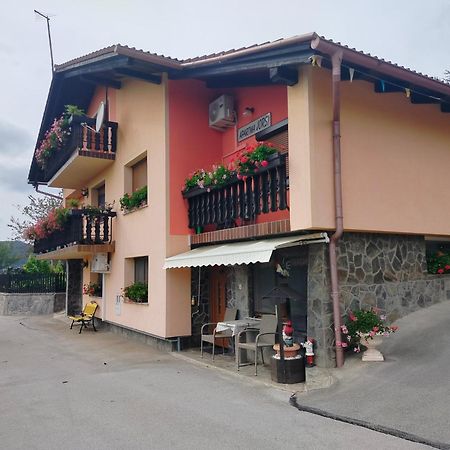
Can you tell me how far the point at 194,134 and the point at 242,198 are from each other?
3.32 meters

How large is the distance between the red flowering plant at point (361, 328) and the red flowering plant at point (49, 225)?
1055cm

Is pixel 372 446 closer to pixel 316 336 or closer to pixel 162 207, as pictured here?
pixel 316 336

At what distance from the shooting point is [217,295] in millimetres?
12438

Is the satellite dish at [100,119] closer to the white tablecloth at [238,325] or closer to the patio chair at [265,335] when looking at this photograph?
the white tablecloth at [238,325]

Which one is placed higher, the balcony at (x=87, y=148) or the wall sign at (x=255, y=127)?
the balcony at (x=87, y=148)

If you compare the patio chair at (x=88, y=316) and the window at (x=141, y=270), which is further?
the patio chair at (x=88, y=316)

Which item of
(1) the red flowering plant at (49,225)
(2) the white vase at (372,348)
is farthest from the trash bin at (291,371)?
(1) the red flowering plant at (49,225)

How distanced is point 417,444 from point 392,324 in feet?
15.4

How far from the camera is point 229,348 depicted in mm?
11805

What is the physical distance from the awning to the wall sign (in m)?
2.98

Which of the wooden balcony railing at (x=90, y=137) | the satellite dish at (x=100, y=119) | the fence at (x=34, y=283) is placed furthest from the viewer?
the fence at (x=34, y=283)

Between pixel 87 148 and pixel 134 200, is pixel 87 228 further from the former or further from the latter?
pixel 87 148

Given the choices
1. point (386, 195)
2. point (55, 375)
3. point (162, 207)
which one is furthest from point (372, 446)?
point (162, 207)

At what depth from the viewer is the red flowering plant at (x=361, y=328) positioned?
27.8ft
